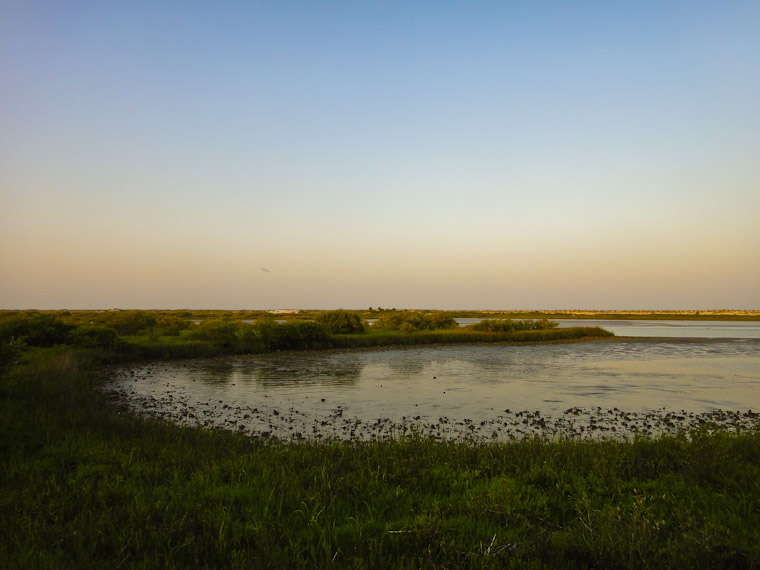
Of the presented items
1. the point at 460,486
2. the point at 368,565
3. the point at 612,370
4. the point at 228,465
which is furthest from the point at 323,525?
the point at 612,370

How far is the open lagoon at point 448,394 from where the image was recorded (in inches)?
519

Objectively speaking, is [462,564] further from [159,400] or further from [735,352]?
[735,352]

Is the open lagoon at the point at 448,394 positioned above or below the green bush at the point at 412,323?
below

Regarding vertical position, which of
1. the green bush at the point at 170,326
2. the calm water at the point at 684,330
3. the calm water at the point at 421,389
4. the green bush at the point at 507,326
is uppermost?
the green bush at the point at 170,326

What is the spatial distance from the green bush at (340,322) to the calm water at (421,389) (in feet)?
40.8

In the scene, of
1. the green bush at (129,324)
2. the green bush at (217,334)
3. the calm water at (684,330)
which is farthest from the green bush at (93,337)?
the calm water at (684,330)

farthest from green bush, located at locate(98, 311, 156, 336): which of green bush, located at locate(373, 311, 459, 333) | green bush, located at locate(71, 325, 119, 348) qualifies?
green bush, located at locate(373, 311, 459, 333)

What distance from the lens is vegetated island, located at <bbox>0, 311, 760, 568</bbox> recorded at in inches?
183

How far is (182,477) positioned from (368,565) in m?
3.80

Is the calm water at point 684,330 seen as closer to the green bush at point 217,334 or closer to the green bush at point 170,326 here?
the green bush at point 217,334

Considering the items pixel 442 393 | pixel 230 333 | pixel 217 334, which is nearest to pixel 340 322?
pixel 230 333

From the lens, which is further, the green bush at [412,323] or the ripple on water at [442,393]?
the green bush at [412,323]

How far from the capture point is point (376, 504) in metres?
6.13

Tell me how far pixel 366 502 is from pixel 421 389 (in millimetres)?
14399
